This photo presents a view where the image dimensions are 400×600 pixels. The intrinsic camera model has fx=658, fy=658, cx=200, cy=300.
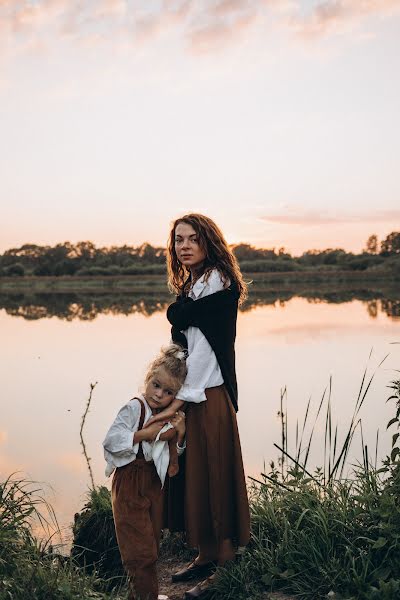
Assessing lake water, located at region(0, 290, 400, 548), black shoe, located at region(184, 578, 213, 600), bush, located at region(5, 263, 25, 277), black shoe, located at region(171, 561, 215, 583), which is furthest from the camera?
bush, located at region(5, 263, 25, 277)

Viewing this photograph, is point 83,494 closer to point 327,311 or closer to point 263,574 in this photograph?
point 263,574

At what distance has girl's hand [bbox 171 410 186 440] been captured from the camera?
3139 millimetres

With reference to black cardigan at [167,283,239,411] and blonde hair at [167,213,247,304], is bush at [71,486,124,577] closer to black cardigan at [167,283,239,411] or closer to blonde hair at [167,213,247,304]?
black cardigan at [167,283,239,411]

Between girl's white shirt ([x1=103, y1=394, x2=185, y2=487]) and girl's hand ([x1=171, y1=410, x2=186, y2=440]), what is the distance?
30 mm

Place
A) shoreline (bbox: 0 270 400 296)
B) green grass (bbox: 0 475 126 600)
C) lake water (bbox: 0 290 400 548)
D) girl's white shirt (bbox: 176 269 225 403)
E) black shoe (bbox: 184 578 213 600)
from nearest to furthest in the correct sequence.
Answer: green grass (bbox: 0 475 126 600) < girl's white shirt (bbox: 176 269 225 403) < black shoe (bbox: 184 578 213 600) < lake water (bbox: 0 290 400 548) < shoreline (bbox: 0 270 400 296)

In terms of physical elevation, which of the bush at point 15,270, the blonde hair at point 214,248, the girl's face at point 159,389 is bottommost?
the girl's face at point 159,389

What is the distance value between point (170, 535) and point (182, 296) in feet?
5.03

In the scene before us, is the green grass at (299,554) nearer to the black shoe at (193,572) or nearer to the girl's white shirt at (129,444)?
the black shoe at (193,572)

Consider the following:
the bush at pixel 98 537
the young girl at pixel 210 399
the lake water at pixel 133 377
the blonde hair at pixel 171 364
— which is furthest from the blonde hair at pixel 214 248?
the lake water at pixel 133 377

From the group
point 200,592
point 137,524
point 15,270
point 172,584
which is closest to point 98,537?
point 172,584

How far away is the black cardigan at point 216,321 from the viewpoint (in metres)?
3.17

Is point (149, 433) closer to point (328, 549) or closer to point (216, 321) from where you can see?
point (216, 321)

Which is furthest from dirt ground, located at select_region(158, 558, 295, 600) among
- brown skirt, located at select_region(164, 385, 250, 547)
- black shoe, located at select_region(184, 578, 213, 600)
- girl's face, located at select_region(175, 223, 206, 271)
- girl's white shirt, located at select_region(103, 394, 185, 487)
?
girl's face, located at select_region(175, 223, 206, 271)

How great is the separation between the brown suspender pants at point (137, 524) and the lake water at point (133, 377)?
1.92 m
